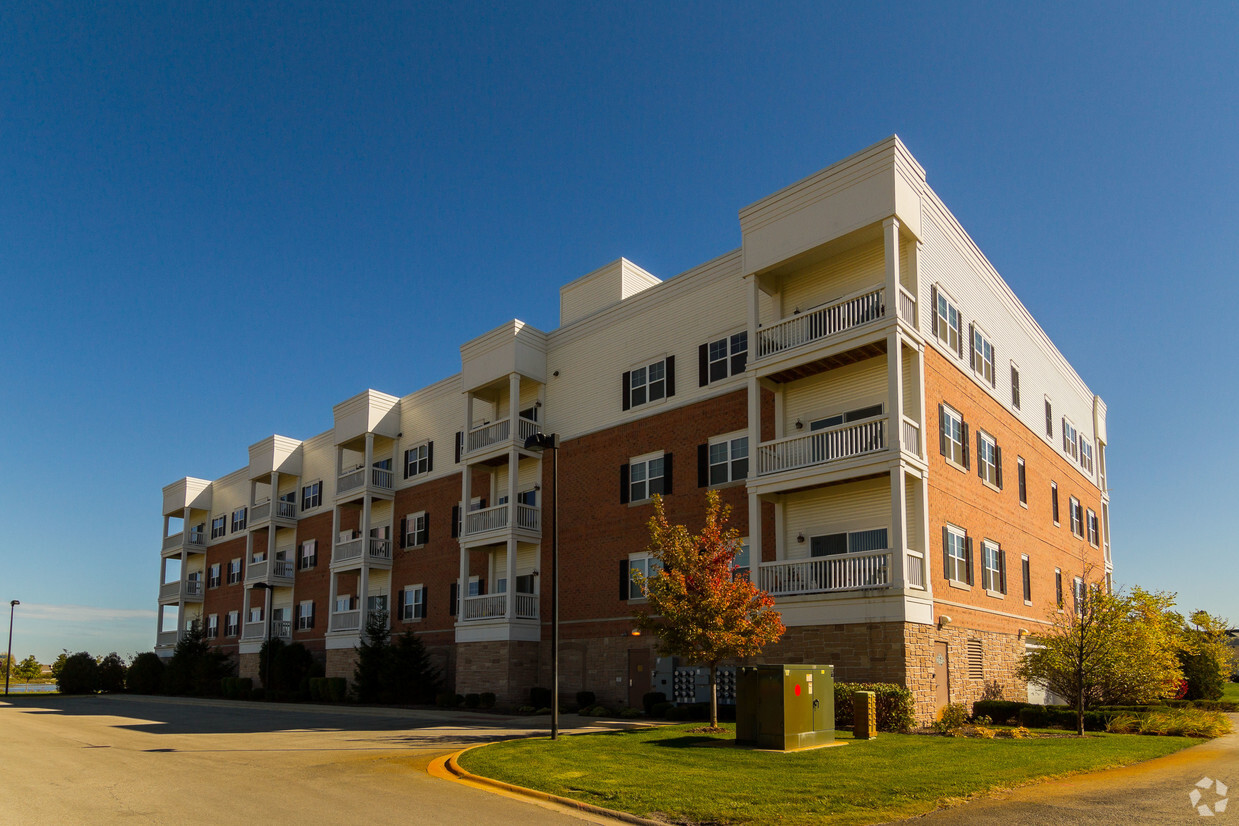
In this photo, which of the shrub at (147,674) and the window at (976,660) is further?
the shrub at (147,674)

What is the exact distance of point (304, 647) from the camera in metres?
49.4

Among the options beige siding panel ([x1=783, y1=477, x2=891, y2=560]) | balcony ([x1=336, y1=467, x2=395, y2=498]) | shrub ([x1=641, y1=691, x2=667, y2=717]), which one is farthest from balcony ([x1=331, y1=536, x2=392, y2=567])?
beige siding panel ([x1=783, y1=477, x2=891, y2=560])

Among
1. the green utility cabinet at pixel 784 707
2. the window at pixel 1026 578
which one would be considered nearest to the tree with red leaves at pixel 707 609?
the green utility cabinet at pixel 784 707

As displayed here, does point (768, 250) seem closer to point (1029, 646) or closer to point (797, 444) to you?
point (797, 444)

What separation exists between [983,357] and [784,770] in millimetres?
20484

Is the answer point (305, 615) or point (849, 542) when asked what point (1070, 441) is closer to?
point (849, 542)

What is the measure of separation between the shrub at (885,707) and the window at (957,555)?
535 centimetres

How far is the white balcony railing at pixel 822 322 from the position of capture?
26234 mm

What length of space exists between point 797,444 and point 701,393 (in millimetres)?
5533

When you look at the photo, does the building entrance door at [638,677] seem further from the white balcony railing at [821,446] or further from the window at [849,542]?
the white balcony railing at [821,446]

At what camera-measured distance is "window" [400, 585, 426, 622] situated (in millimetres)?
42938

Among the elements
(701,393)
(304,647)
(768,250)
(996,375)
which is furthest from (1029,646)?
(304,647)

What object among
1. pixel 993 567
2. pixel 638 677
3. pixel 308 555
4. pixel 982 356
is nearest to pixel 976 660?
pixel 993 567

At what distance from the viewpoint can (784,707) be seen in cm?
1838
